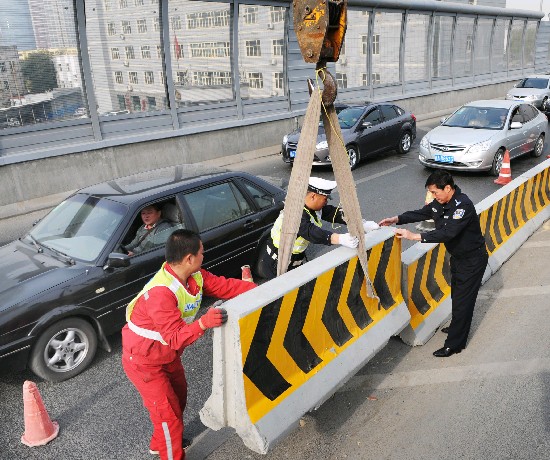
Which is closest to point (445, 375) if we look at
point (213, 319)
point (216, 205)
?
point (213, 319)

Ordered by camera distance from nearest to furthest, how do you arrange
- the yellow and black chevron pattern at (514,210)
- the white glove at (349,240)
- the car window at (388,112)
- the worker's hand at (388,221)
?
the white glove at (349,240) → the worker's hand at (388,221) → the yellow and black chevron pattern at (514,210) → the car window at (388,112)

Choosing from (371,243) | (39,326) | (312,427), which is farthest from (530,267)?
(39,326)

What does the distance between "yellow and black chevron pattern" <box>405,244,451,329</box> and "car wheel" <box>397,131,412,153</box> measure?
392 inches

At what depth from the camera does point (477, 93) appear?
27.5 m

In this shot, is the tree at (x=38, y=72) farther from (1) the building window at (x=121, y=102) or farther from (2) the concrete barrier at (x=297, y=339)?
(2) the concrete barrier at (x=297, y=339)

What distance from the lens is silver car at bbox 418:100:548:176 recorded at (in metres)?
11.5

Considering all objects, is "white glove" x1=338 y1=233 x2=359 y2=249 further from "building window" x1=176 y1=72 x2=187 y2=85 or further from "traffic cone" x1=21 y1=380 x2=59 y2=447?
"building window" x1=176 y1=72 x2=187 y2=85

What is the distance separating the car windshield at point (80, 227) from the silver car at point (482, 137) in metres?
8.90

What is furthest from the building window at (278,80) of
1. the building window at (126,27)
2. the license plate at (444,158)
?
the license plate at (444,158)

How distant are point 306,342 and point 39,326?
237 centimetres

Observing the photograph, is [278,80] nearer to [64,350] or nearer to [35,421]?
[64,350]

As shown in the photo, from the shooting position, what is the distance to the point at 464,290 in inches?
180

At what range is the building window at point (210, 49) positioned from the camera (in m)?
13.7

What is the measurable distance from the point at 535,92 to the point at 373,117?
1245 cm
